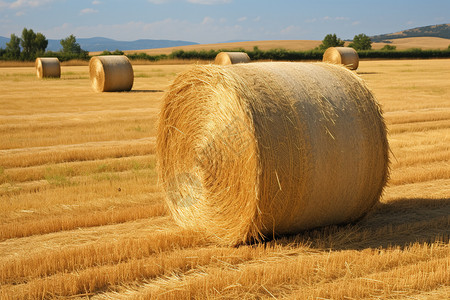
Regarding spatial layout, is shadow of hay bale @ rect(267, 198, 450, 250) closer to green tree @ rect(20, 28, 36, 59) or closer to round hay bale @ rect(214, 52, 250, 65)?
round hay bale @ rect(214, 52, 250, 65)

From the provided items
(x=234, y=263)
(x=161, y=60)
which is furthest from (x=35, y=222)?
(x=161, y=60)

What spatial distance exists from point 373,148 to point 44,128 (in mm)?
9023

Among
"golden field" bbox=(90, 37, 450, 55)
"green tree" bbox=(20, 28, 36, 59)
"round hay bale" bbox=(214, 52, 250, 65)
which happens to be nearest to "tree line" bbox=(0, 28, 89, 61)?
"green tree" bbox=(20, 28, 36, 59)

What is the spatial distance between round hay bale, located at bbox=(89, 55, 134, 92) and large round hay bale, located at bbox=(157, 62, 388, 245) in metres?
14.8

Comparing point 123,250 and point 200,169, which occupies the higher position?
point 200,169

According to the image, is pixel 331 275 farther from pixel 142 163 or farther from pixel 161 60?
pixel 161 60

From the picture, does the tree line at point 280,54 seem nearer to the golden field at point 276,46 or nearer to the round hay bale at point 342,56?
the golden field at point 276,46

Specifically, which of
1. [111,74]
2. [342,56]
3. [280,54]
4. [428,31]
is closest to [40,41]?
[280,54]

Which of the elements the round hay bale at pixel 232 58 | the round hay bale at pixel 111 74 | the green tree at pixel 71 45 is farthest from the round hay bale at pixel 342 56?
the green tree at pixel 71 45

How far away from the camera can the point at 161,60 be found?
151ft

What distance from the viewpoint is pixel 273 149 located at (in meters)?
5.21

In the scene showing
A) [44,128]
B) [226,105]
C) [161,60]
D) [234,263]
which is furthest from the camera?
[161,60]

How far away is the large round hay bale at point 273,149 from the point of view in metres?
5.27

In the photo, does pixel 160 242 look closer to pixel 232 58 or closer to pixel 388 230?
pixel 388 230
